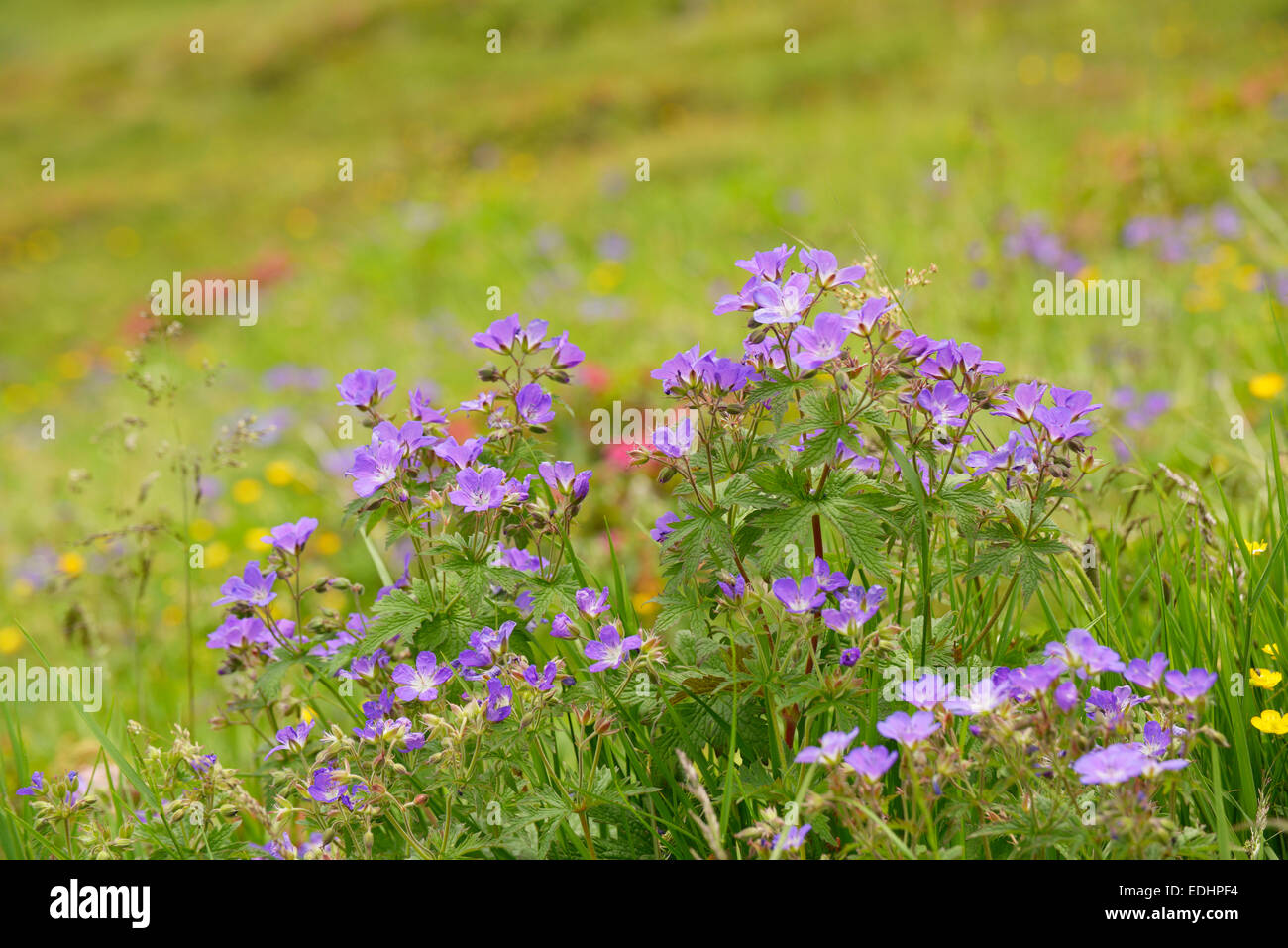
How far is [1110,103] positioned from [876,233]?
5.47 m

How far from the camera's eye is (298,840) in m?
2.05

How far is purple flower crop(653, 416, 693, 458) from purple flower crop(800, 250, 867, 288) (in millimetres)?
281

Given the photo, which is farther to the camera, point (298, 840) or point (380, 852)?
point (298, 840)

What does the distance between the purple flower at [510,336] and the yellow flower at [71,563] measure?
311 centimetres

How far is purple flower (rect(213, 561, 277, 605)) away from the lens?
165cm

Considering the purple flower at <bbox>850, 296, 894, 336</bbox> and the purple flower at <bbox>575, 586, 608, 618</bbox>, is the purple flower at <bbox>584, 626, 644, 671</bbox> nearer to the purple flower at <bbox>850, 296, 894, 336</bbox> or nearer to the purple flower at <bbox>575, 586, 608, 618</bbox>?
the purple flower at <bbox>575, 586, 608, 618</bbox>

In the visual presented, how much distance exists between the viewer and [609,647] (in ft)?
4.84

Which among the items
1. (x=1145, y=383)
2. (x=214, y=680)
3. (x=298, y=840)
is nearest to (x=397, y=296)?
(x=214, y=680)

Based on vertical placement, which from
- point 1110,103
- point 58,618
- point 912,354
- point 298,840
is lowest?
point 298,840

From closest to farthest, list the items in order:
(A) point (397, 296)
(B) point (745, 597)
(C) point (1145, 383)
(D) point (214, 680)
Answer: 1. (B) point (745, 597)
2. (D) point (214, 680)
3. (C) point (1145, 383)
4. (A) point (397, 296)

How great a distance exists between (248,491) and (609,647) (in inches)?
187

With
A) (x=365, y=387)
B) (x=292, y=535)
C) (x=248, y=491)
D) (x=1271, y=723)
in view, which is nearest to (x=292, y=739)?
(x=292, y=535)

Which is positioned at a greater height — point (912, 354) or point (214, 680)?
point (912, 354)
